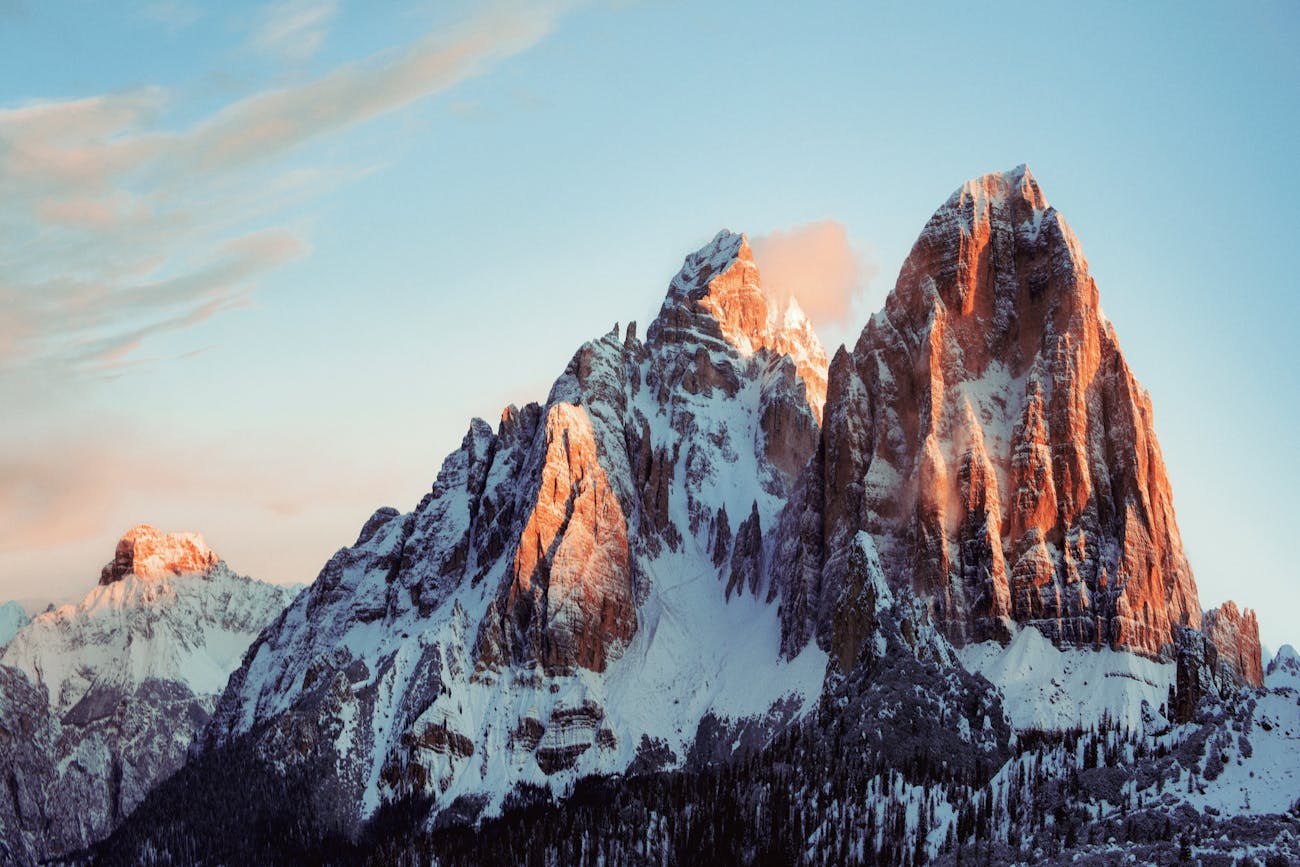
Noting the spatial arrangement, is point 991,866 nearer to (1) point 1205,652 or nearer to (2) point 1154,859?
(2) point 1154,859

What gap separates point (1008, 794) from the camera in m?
162

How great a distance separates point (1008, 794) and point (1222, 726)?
2703 centimetres

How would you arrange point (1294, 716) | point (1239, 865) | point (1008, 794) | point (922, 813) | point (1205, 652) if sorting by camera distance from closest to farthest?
point (1239, 865) < point (1294, 716) < point (1008, 794) < point (922, 813) < point (1205, 652)

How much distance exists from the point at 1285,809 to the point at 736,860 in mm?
82342

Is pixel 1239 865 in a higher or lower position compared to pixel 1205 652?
lower

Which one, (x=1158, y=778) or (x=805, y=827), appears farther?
(x=805, y=827)

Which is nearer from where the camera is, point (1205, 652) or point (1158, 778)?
point (1158, 778)

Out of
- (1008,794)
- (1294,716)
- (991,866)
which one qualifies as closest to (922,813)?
(1008,794)

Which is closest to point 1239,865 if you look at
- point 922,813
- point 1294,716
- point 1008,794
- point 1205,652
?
point 1294,716

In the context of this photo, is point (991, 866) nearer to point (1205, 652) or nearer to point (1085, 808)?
point (1085, 808)

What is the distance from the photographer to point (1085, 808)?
14412cm

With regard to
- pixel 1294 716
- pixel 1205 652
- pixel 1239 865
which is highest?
pixel 1205 652

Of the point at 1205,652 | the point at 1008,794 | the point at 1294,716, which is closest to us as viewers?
the point at 1294,716

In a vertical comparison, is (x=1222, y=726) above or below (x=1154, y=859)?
above
